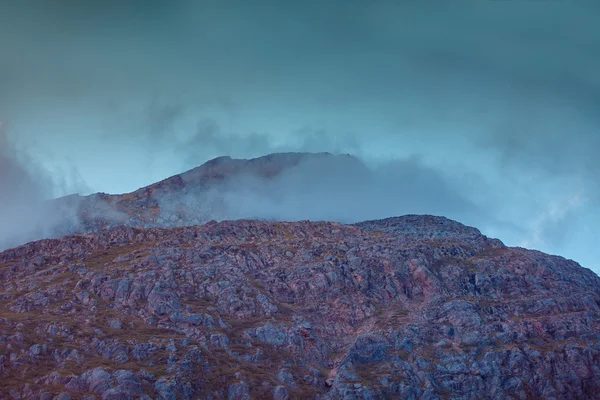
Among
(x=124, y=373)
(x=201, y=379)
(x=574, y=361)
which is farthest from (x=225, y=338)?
(x=574, y=361)

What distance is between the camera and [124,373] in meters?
145

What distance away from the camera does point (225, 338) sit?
172000 mm

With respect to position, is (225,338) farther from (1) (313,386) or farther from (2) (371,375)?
(2) (371,375)

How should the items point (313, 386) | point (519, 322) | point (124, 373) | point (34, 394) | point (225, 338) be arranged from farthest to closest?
point (519, 322), point (225, 338), point (313, 386), point (124, 373), point (34, 394)

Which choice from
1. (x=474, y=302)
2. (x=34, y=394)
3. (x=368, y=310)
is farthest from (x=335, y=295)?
(x=34, y=394)

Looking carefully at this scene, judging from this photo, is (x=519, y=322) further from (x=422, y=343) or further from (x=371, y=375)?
(x=371, y=375)

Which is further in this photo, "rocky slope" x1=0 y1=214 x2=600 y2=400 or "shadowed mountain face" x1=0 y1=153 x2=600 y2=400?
"shadowed mountain face" x1=0 y1=153 x2=600 y2=400

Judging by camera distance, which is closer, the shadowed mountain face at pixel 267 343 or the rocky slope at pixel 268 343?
the rocky slope at pixel 268 343

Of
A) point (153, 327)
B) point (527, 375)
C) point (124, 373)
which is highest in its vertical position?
point (153, 327)

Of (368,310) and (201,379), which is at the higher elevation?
(368,310)

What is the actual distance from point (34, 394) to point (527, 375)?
130 metres

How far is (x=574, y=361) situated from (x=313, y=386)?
77.8 meters

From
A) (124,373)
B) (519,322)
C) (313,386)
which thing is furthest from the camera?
(519,322)

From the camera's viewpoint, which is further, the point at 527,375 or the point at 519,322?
the point at 519,322
